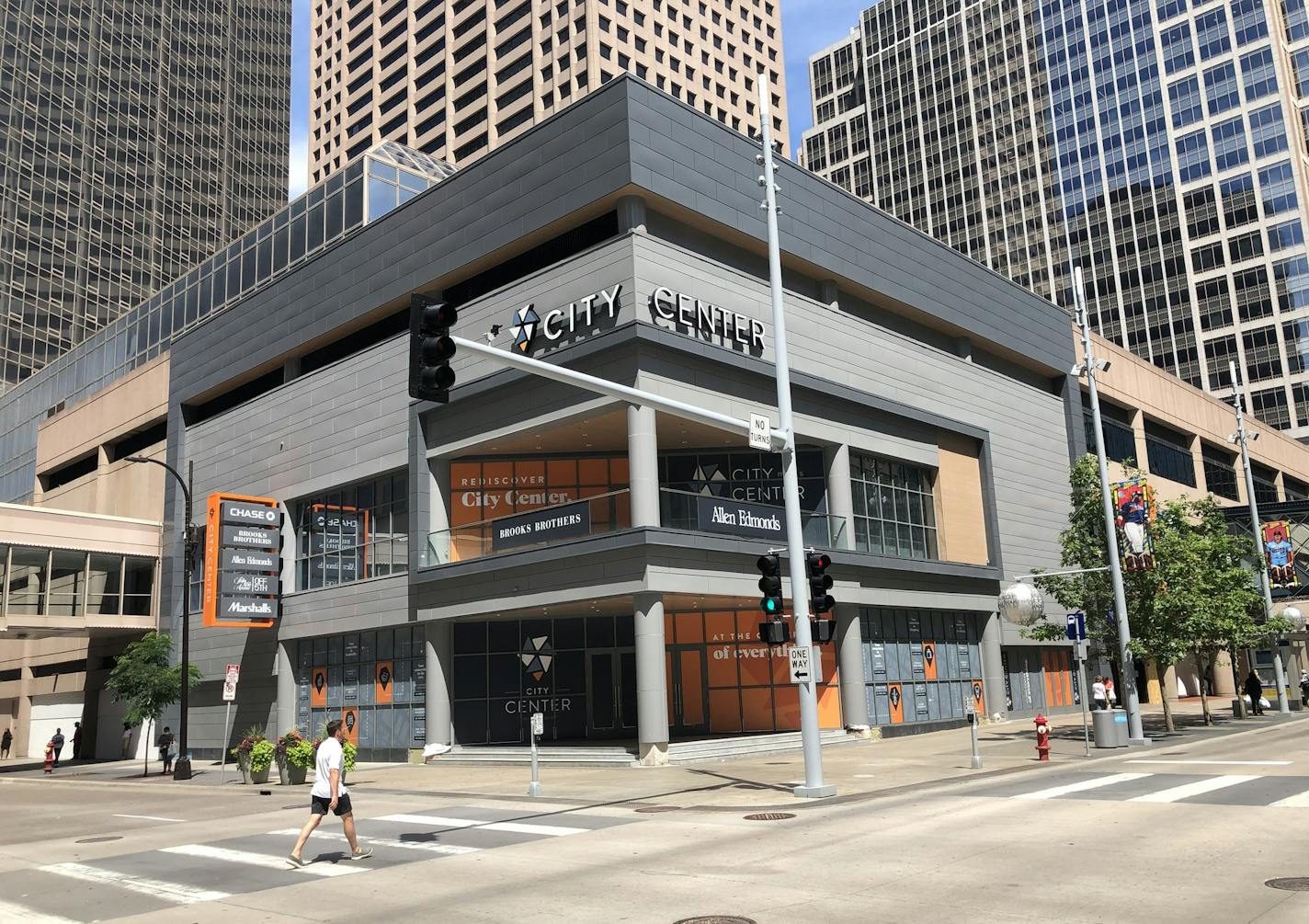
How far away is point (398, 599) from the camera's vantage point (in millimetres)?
34812

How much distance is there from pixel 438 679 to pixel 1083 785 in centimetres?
2084

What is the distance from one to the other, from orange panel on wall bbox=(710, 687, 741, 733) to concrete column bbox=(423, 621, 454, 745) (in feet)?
27.1

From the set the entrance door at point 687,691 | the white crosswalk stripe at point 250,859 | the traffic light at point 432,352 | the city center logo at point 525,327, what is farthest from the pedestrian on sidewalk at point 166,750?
the traffic light at point 432,352

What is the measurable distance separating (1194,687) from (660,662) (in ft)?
143

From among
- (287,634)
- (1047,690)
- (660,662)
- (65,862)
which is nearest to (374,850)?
(65,862)

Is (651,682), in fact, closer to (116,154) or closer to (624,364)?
(624,364)

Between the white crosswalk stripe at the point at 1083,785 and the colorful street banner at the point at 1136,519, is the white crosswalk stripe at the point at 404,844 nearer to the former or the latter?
the white crosswalk stripe at the point at 1083,785

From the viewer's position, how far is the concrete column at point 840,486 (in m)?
35.0

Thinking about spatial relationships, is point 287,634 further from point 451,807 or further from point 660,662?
point 451,807

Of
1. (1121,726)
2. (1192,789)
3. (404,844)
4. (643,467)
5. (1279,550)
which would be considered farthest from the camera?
(1279,550)

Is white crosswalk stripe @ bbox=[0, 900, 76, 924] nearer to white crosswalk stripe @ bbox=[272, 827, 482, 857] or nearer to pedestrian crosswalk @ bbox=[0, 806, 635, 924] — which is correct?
pedestrian crosswalk @ bbox=[0, 806, 635, 924]

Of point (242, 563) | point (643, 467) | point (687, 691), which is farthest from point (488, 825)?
point (242, 563)

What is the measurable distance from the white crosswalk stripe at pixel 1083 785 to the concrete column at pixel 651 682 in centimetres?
1175

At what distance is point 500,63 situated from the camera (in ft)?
294
